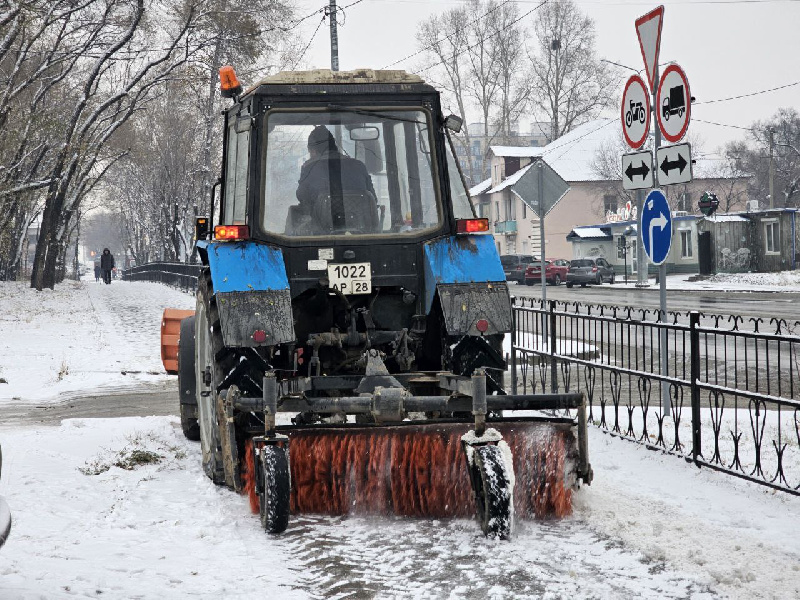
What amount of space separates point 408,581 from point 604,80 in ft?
219

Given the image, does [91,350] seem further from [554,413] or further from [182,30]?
[182,30]

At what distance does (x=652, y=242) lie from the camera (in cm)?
918

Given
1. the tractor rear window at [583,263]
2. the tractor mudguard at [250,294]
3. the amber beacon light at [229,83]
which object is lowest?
the tractor mudguard at [250,294]

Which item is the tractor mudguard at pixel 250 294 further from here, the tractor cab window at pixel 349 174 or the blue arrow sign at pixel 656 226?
the blue arrow sign at pixel 656 226

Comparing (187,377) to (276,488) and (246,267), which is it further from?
(276,488)

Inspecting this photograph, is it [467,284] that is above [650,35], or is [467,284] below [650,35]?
below

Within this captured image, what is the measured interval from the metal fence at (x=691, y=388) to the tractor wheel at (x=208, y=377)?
3.27 m

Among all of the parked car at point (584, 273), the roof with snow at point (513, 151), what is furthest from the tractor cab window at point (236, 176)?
the roof with snow at point (513, 151)

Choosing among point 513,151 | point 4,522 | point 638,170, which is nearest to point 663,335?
point 638,170

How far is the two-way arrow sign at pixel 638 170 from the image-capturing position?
9227 mm

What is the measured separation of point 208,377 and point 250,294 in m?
0.95

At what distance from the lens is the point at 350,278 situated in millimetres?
6762

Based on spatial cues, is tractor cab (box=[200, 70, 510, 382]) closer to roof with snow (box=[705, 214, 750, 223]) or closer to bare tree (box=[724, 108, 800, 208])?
roof with snow (box=[705, 214, 750, 223])

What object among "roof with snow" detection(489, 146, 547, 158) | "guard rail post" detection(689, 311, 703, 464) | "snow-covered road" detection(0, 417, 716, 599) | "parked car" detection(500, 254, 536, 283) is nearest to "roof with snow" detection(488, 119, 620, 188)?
"roof with snow" detection(489, 146, 547, 158)
